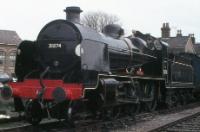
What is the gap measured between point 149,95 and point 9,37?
48.7 m

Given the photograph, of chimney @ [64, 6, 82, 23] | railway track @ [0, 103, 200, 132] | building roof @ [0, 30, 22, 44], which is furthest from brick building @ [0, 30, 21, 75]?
chimney @ [64, 6, 82, 23]

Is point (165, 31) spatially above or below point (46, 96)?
above

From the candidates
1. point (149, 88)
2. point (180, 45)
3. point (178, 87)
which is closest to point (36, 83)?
point (149, 88)

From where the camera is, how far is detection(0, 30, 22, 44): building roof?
201ft

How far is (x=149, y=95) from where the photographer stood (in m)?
16.7

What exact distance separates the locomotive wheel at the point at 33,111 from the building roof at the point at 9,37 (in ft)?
165

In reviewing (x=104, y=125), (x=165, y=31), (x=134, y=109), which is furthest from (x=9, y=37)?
(x=104, y=125)

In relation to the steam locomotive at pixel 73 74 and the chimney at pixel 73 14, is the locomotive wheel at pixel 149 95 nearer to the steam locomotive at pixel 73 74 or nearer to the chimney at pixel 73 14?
the steam locomotive at pixel 73 74

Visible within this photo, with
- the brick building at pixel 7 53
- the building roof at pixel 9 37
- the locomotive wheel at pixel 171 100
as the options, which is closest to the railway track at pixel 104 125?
the locomotive wheel at pixel 171 100

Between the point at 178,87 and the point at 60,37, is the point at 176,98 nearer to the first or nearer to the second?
the point at 178,87

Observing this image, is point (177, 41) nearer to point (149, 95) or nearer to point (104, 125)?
point (149, 95)

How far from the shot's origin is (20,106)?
1198cm

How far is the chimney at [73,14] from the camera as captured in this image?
12.2m

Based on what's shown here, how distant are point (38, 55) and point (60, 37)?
0.84 m
